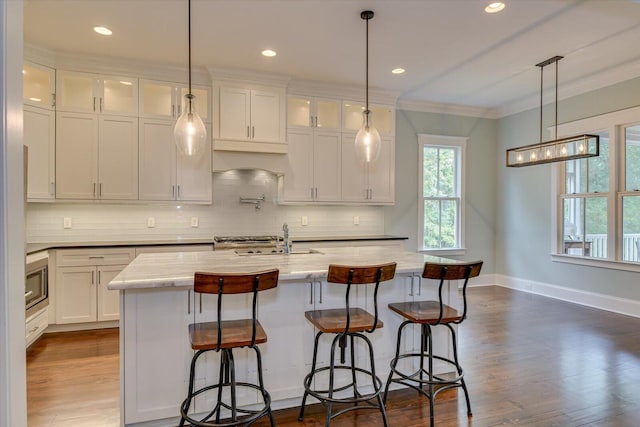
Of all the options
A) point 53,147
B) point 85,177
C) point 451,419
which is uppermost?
point 53,147

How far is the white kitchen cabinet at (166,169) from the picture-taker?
4.37m

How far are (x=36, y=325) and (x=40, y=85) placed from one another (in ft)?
8.26

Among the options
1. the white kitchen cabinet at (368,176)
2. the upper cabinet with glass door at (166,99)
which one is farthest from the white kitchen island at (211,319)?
→ the white kitchen cabinet at (368,176)

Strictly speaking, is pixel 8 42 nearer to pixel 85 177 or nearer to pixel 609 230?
pixel 85 177

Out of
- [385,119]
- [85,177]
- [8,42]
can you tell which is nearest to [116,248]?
[85,177]

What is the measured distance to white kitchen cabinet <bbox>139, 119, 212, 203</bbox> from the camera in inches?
172

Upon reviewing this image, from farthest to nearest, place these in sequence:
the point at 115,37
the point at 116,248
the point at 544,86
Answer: the point at 544,86, the point at 116,248, the point at 115,37

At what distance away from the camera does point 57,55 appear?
160 inches

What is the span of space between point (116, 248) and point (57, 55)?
2.21 meters

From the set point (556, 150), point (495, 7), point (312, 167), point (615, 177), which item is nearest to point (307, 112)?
point (312, 167)

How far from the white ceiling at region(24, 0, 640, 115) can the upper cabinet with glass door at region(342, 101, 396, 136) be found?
1.37ft

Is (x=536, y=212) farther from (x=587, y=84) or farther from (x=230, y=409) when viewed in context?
(x=230, y=409)

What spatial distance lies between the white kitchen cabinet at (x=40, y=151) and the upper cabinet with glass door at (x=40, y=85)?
0.10m

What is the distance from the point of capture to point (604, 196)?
4.73 meters
